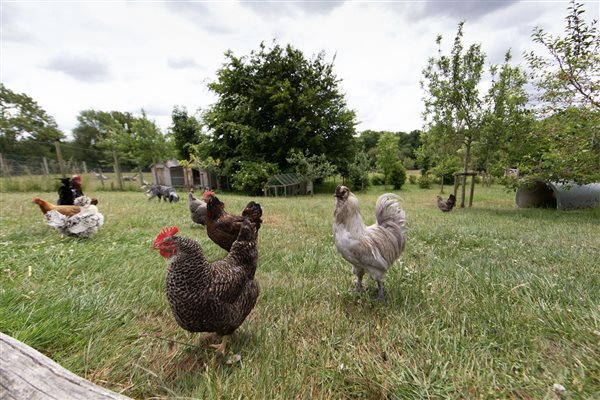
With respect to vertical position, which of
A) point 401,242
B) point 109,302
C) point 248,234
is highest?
point 248,234

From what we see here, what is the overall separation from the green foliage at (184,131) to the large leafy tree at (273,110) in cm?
826

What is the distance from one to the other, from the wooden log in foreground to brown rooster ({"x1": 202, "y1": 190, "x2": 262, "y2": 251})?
2.65m

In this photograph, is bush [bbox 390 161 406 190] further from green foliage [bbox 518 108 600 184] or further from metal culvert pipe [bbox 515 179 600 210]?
green foliage [bbox 518 108 600 184]

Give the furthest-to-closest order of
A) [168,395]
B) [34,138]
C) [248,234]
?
1. [34,138]
2. [248,234]
3. [168,395]

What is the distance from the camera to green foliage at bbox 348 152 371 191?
917 inches

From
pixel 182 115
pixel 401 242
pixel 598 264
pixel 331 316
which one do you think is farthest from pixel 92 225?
pixel 182 115

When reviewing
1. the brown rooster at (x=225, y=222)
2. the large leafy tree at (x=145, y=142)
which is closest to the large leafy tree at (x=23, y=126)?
the large leafy tree at (x=145, y=142)

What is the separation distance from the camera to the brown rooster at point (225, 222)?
3723 millimetres

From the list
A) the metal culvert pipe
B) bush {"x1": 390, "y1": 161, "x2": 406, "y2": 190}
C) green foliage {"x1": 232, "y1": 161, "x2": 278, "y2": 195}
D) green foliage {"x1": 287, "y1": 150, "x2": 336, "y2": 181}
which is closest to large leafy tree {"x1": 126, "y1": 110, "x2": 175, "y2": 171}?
green foliage {"x1": 232, "y1": 161, "x2": 278, "y2": 195}

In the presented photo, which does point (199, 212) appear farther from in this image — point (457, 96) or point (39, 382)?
point (457, 96)

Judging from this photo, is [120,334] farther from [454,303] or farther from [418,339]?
[454,303]

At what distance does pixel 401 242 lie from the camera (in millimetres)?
2826

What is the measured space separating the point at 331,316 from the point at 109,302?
7.15ft

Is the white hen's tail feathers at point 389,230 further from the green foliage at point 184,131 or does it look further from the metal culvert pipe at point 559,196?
the green foliage at point 184,131
